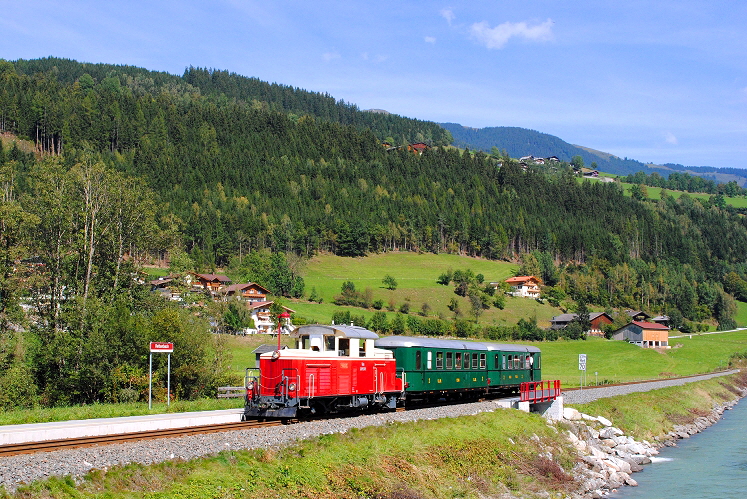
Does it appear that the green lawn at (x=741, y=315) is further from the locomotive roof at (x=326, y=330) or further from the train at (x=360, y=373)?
the locomotive roof at (x=326, y=330)

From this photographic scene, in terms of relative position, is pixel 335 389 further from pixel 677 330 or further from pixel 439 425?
pixel 677 330

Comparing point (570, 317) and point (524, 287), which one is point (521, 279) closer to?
point (524, 287)

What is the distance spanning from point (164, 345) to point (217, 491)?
14.6 meters

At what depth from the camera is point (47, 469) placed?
55.2ft

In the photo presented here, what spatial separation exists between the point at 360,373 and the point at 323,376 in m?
2.73

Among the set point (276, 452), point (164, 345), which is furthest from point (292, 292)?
point (276, 452)

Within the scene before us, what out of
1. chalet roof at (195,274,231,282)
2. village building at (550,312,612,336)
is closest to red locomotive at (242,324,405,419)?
chalet roof at (195,274,231,282)

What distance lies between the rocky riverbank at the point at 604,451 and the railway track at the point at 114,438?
13.3 meters

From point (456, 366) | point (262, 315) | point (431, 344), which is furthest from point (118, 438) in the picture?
point (262, 315)

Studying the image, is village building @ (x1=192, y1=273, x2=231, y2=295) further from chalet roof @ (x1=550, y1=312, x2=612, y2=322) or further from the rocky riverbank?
the rocky riverbank

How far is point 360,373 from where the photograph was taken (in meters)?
31.7

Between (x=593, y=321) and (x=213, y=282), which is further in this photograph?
(x=593, y=321)

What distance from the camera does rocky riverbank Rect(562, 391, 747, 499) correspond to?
96.9 ft

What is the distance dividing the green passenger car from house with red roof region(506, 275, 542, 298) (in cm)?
11833
